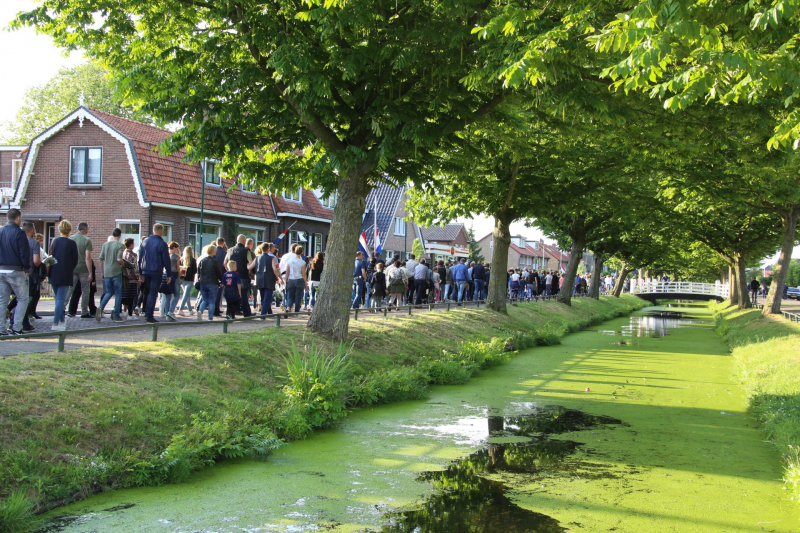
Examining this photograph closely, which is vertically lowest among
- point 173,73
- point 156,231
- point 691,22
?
point 156,231

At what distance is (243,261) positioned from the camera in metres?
14.3

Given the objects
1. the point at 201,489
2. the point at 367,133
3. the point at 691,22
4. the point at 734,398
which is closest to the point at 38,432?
the point at 201,489

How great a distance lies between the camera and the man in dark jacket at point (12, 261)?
30.8 ft

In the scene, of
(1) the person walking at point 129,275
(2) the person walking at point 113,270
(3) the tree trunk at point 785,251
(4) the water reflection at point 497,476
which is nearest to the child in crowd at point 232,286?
(1) the person walking at point 129,275

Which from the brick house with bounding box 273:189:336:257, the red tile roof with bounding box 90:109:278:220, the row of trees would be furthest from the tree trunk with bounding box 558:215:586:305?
the row of trees

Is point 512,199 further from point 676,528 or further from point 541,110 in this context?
point 676,528

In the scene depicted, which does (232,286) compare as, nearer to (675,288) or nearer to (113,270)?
(113,270)

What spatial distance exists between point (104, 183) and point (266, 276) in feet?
45.3

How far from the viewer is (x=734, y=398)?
11.9 m

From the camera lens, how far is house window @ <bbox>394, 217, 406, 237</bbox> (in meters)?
46.2

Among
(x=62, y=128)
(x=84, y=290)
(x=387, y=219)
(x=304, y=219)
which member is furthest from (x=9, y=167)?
(x=84, y=290)

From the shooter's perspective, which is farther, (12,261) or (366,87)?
(366,87)

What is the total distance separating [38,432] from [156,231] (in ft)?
22.0

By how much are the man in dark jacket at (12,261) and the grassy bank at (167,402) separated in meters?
2.26
